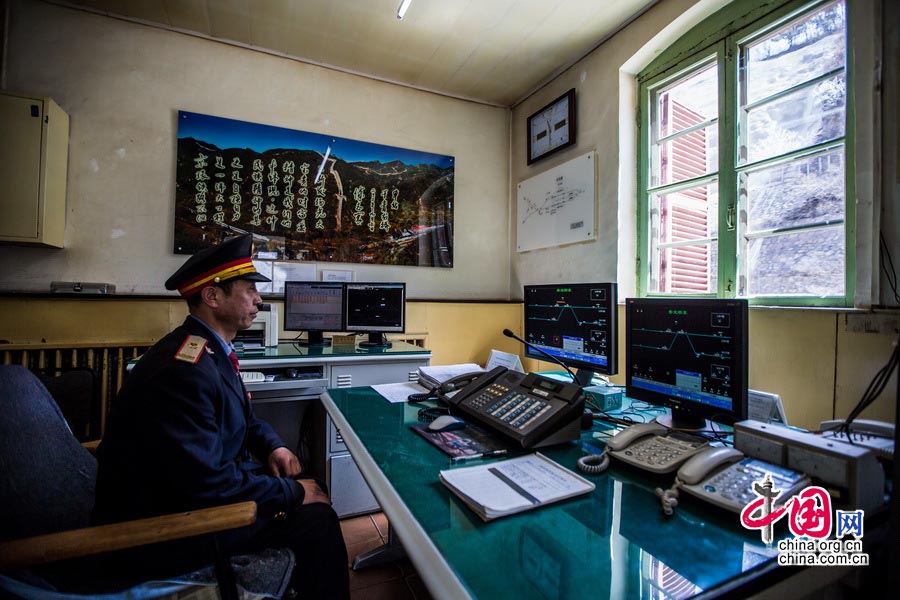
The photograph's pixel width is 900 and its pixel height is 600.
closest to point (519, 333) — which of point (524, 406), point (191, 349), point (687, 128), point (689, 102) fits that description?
point (687, 128)

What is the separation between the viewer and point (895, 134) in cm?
151

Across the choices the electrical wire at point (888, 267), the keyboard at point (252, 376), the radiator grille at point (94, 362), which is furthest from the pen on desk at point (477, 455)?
the radiator grille at point (94, 362)

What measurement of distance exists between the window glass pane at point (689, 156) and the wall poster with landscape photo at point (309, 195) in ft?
5.65

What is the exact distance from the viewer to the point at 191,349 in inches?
45.2

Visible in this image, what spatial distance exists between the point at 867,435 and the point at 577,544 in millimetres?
593

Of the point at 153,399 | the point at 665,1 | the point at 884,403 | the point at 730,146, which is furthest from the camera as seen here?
the point at 665,1

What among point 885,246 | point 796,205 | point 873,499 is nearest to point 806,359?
point 885,246

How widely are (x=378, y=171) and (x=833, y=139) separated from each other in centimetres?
281

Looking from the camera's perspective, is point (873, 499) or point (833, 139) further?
point (833, 139)

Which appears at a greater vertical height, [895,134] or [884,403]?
[895,134]

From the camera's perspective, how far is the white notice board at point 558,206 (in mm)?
3016

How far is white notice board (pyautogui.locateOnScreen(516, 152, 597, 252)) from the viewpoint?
3.02 m

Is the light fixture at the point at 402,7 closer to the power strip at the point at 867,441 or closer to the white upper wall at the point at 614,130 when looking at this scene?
the white upper wall at the point at 614,130

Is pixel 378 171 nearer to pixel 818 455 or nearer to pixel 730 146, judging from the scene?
pixel 730 146
